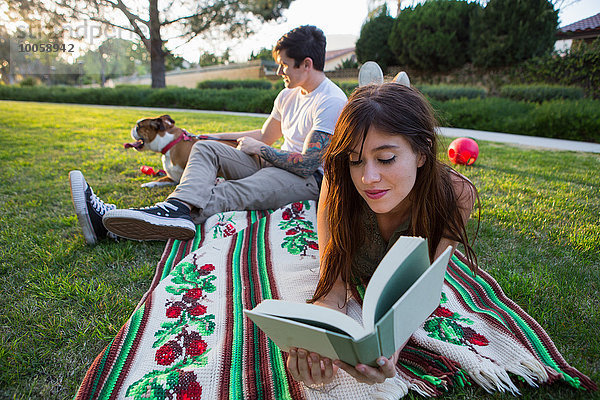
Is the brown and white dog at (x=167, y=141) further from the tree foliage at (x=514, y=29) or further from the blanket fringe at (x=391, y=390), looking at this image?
the tree foliage at (x=514, y=29)

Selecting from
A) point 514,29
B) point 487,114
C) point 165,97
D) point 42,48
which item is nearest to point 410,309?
point 487,114

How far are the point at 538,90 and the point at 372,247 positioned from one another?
1152 cm

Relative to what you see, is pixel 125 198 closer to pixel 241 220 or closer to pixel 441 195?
pixel 241 220

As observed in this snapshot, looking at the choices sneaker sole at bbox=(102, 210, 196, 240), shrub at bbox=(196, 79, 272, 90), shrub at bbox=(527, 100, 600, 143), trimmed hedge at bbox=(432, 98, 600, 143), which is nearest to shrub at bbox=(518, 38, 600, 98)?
trimmed hedge at bbox=(432, 98, 600, 143)

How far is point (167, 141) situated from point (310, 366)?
9.80ft

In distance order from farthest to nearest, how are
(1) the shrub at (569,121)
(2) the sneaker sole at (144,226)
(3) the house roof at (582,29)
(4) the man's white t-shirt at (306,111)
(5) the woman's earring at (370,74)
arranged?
(3) the house roof at (582,29), (1) the shrub at (569,121), (4) the man's white t-shirt at (306,111), (2) the sneaker sole at (144,226), (5) the woman's earring at (370,74)

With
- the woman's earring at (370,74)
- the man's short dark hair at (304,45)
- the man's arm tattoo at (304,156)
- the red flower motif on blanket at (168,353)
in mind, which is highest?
the man's short dark hair at (304,45)

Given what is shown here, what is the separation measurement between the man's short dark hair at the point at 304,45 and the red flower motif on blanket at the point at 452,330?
204 cm

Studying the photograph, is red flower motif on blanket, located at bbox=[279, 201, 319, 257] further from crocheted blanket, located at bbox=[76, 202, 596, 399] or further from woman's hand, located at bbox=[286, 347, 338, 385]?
woman's hand, located at bbox=[286, 347, 338, 385]

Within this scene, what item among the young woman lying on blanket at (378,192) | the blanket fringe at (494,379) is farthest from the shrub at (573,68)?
the blanket fringe at (494,379)

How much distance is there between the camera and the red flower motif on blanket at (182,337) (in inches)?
48.9

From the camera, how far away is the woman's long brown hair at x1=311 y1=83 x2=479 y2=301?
1.27 m

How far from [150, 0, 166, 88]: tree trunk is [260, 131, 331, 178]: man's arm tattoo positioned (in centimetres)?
1617

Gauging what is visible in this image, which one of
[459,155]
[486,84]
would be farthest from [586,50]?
[459,155]
